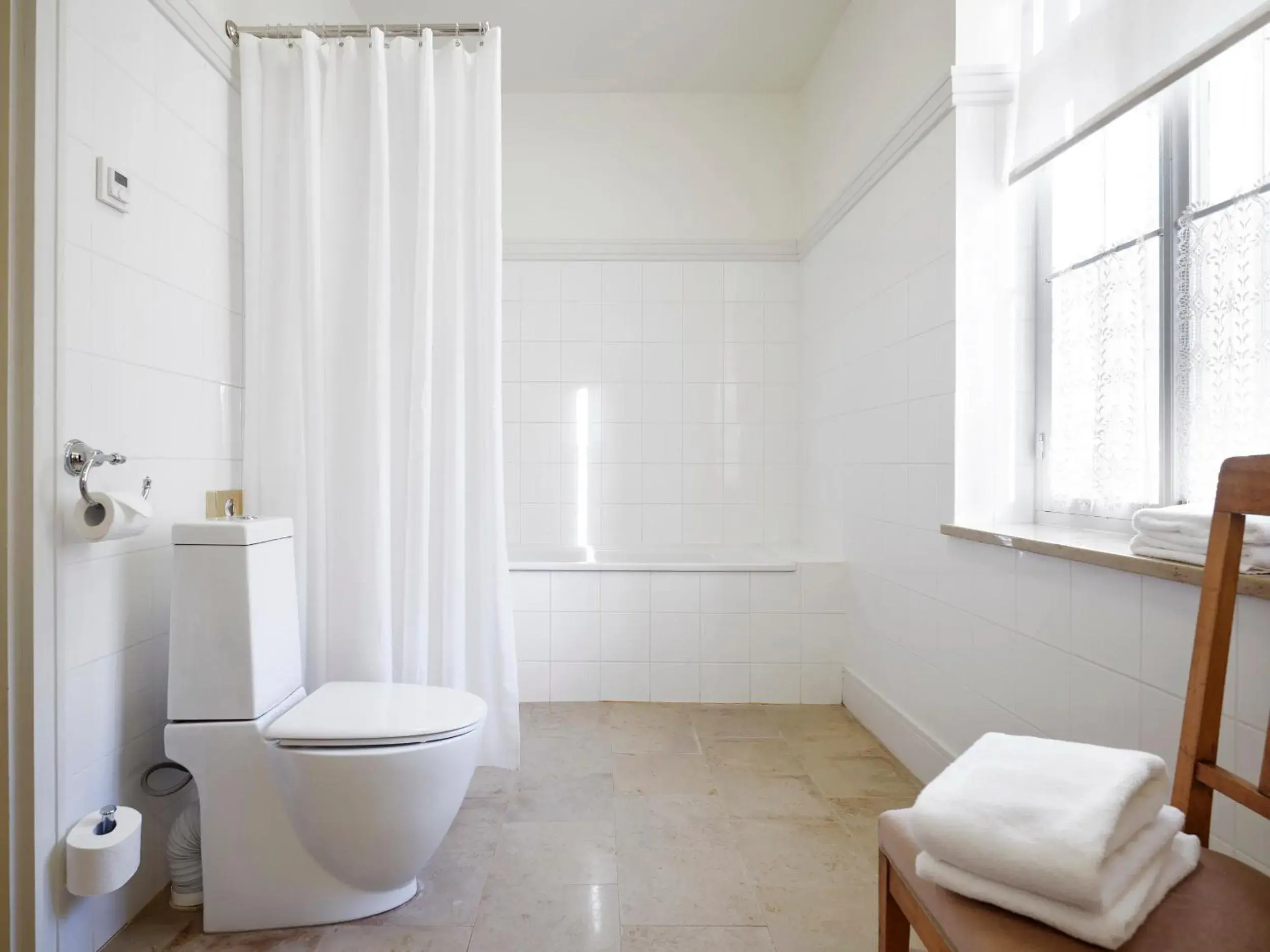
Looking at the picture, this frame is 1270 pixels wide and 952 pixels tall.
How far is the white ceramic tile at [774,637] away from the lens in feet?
9.57

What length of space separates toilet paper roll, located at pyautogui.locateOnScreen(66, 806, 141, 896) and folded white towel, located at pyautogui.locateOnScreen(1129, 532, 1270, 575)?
1.84 m

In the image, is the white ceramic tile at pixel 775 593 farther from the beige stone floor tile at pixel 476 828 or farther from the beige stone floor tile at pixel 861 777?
the beige stone floor tile at pixel 476 828

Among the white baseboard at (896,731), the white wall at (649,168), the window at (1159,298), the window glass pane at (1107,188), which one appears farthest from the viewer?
the white wall at (649,168)

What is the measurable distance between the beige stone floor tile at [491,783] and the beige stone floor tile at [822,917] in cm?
85

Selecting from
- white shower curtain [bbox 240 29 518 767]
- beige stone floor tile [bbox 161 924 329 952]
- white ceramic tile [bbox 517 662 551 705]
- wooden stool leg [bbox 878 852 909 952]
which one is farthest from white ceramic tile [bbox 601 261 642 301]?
wooden stool leg [bbox 878 852 909 952]

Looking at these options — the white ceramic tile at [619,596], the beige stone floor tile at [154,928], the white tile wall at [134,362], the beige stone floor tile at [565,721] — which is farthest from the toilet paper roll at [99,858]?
the white ceramic tile at [619,596]

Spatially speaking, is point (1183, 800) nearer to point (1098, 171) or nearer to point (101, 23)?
point (1098, 171)

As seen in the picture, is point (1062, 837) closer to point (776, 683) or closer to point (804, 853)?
point (804, 853)

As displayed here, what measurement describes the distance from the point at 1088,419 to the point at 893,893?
1.36 meters

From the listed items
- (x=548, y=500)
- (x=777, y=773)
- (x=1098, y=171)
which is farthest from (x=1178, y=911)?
(x=548, y=500)

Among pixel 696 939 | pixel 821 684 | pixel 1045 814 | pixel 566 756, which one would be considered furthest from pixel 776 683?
pixel 1045 814

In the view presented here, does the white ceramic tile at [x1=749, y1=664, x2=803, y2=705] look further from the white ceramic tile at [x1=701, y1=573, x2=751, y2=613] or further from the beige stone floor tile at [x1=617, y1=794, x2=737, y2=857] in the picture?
the beige stone floor tile at [x1=617, y1=794, x2=737, y2=857]

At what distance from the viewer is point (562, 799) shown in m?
2.08

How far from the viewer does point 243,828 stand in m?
1.50
